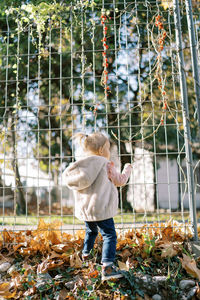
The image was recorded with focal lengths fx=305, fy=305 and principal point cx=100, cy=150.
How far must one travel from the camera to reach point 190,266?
8.10 feet

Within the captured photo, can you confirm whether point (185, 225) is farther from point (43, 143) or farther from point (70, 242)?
point (43, 143)

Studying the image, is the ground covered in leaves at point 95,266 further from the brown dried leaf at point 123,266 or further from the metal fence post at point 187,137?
the metal fence post at point 187,137

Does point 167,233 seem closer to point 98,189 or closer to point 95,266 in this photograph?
point 95,266

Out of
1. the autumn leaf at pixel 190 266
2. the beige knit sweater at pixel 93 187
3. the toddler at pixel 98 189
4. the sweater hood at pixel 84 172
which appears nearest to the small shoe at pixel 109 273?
the toddler at pixel 98 189

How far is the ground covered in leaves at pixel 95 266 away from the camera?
2322 mm

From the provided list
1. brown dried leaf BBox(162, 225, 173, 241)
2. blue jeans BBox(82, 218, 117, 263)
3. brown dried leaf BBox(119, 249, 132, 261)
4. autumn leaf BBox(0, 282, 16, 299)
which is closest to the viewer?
autumn leaf BBox(0, 282, 16, 299)

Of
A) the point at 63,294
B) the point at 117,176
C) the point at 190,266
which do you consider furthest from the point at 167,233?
the point at 63,294

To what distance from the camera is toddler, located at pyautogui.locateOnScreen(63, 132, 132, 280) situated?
240 cm

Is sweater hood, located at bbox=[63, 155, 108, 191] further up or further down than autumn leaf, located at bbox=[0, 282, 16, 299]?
further up

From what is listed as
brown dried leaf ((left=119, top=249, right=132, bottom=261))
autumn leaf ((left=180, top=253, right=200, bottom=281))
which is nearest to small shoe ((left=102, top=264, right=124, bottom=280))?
brown dried leaf ((left=119, top=249, right=132, bottom=261))

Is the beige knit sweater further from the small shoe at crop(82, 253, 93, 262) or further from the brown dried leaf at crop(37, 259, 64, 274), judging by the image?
the brown dried leaf at crop(37, 259, 64, 274)

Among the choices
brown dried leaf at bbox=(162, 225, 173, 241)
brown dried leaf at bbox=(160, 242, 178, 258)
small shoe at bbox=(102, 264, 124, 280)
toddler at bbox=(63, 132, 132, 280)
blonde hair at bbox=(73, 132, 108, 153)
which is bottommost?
small shoe at bbox=(102, 264, 124, 280)

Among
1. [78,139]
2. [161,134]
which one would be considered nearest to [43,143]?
[161,134]

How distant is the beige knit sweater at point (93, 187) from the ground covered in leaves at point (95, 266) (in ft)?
1.45
